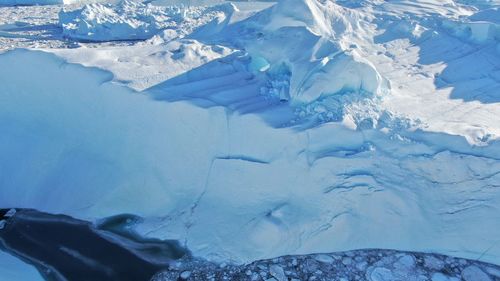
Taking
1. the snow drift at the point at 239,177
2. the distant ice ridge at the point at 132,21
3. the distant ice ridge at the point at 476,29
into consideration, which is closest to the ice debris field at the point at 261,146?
the snow drift at the point at 239,177

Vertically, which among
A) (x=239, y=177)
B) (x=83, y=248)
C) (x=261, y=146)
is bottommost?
(x=83, y=248)

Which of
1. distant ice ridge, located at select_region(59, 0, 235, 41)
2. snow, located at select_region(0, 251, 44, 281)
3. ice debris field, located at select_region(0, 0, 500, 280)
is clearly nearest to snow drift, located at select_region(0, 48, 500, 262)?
ice debris field, located at select_region(0, 0, 500, 280)

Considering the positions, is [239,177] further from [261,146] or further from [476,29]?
[476,29]

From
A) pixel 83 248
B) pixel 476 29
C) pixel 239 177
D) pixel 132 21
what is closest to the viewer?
pixel 83 248

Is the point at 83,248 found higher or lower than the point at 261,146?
lower

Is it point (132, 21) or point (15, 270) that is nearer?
point (15, 270)

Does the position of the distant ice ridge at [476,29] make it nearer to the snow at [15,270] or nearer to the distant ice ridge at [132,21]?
the distant ice ridge at [132,21]

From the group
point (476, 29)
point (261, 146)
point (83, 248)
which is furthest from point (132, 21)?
point (476, 29)
